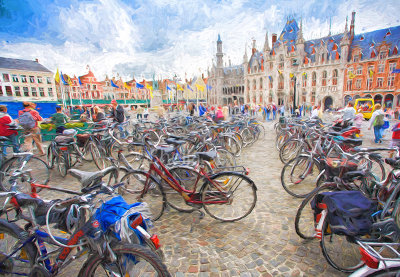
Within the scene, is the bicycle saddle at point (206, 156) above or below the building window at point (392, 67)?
below

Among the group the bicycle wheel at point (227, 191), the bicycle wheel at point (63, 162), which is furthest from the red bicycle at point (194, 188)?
the bicycle wheel at point (63, 162)

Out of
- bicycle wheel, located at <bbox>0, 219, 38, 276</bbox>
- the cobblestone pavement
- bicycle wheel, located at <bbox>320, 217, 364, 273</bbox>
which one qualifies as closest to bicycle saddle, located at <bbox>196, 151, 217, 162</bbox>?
the cobblestone pavement

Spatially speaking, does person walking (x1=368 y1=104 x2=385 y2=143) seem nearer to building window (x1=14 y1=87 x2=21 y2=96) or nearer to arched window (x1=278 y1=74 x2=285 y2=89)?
arched window (x1=278 y1=74 x2=285 y2=89)

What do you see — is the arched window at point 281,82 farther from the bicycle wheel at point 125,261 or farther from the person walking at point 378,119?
the bicycle wheel at point 125,261

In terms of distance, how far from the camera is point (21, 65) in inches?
1347

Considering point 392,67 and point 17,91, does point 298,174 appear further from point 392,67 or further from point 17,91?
point 17,91

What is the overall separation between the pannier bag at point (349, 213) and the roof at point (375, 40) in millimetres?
39260

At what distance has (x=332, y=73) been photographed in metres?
34.0

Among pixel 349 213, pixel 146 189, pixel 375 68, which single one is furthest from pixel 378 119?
pixel 375 68

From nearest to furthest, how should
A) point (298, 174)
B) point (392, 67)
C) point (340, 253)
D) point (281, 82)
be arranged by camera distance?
point (340, 253) < point (298, 174) < point (392, 67) < point (281, 82)

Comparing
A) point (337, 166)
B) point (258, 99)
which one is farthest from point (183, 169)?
point (258, 99)

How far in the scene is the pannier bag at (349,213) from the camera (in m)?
1.96

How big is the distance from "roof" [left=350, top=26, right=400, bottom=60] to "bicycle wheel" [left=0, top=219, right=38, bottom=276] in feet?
137

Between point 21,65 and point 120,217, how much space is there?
46800 millimetres
